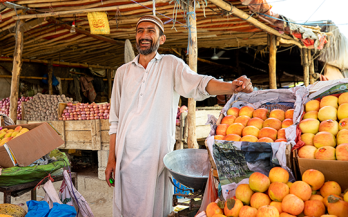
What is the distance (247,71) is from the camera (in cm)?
1323

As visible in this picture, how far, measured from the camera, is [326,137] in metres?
1.37

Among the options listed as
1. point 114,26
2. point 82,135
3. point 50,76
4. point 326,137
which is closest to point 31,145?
point 82,135

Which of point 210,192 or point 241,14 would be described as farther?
point 241,14

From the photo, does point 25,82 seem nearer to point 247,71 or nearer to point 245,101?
point 245,101

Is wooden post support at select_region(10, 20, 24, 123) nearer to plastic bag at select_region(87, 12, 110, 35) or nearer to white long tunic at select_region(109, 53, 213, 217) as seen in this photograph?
plastic bag at select_region(87, 12, 110, 35)

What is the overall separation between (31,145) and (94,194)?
2.38 metres

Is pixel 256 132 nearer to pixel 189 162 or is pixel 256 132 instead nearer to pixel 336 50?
pixel 189 162

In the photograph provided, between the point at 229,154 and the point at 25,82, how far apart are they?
939cm

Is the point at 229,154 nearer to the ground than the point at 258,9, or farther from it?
nearer to the ground

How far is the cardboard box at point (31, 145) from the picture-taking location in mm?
2525

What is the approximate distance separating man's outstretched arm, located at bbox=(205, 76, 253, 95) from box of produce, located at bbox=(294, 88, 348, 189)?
0.40 m

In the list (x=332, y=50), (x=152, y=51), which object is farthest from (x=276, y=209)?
(x=332, y=50)

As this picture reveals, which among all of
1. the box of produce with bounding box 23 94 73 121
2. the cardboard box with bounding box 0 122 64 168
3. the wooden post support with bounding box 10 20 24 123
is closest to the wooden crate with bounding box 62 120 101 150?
the box of produce with bounding box 23 94 73 121

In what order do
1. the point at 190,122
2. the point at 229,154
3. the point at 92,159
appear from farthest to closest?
the point at 92,159
the point at 190,122
the point at 229,154
